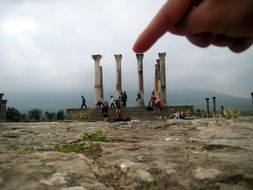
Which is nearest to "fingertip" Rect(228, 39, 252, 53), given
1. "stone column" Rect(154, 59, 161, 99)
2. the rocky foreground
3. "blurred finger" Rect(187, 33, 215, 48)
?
"blurred finger" Rect(187, 33, 215, 48)

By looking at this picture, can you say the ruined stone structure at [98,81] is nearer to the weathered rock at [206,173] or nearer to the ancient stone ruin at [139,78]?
the ancient stone ruin at [139,78]

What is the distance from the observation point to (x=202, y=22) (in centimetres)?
208

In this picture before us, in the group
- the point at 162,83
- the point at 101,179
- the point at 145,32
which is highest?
the point at 162,83

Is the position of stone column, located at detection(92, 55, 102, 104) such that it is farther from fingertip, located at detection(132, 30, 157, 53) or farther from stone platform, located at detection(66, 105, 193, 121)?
fingertip, located at detection(132, 30, 157, 53)

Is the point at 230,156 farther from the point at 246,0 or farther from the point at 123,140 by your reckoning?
the point at 246,0

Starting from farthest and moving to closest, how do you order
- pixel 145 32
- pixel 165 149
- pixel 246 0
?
pixel 165 149, pixel 145 32, pixel 246 0

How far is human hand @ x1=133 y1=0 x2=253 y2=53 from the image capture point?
6.47ft

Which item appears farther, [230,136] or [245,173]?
[230,136]

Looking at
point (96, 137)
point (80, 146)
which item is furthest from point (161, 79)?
point (80, 146)

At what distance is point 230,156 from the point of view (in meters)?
3.96

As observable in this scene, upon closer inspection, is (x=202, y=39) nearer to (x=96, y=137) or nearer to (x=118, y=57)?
(x=96, y=137)

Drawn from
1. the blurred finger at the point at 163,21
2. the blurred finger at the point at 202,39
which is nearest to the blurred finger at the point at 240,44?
Answer: the blurred finger at the point at 202,39

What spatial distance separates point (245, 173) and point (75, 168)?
127cm

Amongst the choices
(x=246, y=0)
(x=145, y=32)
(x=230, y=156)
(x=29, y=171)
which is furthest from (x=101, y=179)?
(x=246, y=0)
